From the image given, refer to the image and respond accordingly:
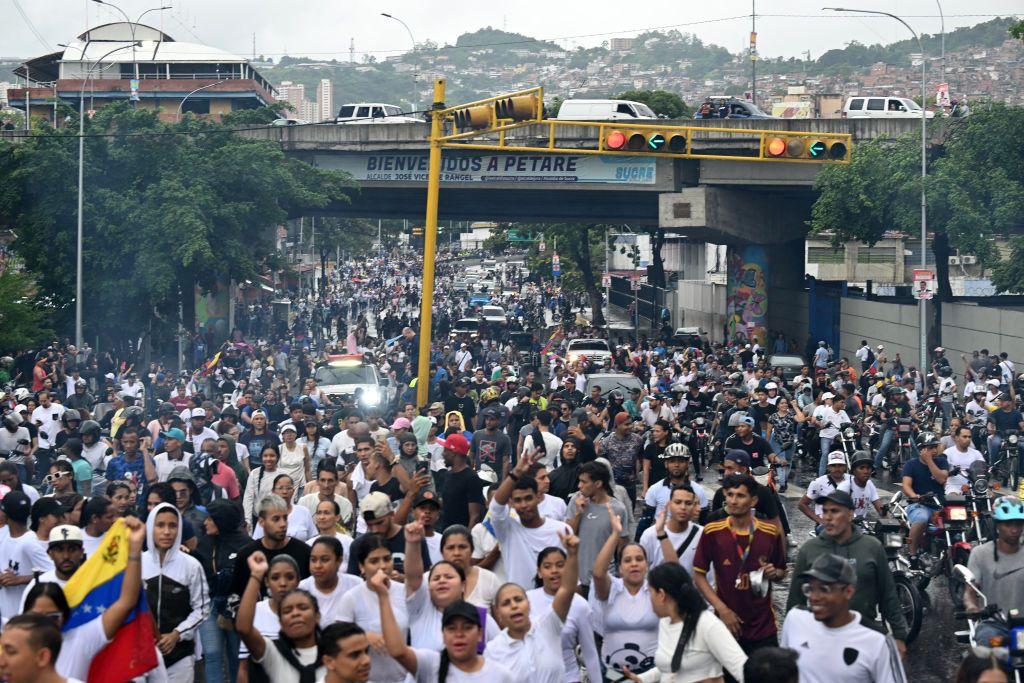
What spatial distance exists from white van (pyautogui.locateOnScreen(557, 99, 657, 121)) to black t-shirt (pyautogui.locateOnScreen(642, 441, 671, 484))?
1267 inches

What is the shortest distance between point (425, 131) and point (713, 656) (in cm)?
4053

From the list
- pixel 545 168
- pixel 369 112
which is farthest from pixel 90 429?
pixel 369 112

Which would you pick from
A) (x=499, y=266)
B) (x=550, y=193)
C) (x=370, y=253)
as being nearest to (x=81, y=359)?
(x=550, y=193)

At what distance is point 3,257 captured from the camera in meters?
49.5

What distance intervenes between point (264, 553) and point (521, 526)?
1.73 meters

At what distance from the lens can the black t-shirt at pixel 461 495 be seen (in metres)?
12.1

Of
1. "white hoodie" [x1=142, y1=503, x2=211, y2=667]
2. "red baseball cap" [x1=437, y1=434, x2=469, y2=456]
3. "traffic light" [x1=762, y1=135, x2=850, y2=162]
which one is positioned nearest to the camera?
"white hoodie" [x1=142, y1=503, x2=211, y2=667]

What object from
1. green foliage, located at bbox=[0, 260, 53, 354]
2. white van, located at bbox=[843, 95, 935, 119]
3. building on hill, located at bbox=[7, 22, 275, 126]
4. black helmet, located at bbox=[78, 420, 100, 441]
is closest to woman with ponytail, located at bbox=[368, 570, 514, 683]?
black helmet, located at bbox=[78, 420, 100, 441]

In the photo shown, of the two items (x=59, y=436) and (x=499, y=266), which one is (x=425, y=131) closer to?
(x=59, y=436)

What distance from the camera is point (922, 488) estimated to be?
1427 cm

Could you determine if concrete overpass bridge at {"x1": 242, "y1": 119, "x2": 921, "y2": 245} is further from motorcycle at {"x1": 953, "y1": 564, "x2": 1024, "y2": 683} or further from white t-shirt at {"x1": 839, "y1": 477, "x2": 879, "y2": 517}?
motorcycle at {"x1": 953, "y1": 564, "x2": 1024, "y2": 683}

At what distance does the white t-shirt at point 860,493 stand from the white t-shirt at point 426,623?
19.6 ft

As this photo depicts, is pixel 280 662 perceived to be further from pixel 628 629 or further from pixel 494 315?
pixel 494 315

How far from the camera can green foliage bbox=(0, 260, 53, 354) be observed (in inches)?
1299
